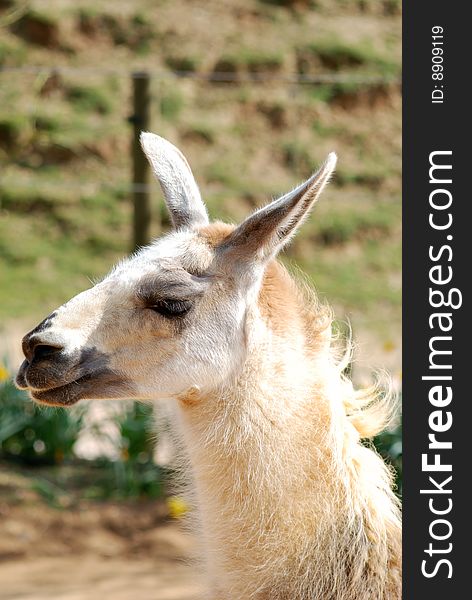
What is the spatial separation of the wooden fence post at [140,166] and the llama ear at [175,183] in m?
2.76

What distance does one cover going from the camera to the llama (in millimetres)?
3006

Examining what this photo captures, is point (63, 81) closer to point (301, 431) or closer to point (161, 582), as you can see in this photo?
point (161, 582)

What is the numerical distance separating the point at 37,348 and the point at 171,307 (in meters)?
0.43

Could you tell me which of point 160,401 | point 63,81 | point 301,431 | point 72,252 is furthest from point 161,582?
point 63,81

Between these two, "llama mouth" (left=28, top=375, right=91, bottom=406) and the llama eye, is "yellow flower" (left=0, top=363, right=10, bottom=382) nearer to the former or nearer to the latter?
"llama mouth" (left=28, top=375, right=91, bottom=406)

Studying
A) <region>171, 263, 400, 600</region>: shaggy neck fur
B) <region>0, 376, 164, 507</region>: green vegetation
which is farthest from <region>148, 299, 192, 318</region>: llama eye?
<region>0, 376, 164, 507</region>: green vegetation

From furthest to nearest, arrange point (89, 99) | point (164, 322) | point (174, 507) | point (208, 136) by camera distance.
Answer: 1. point (208, 136)
2. point (89, 99)
3. point (174, 507)
4. point (164, 322)

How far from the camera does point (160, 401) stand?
11.3 feet

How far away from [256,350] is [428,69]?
1041 millimetres

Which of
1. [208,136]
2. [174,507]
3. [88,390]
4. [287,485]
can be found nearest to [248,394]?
[287,485]

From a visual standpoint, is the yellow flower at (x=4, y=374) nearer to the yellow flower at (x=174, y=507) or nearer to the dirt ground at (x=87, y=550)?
the dirt ground at (x=87, y=550)

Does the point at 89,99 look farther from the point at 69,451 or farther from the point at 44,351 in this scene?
the point at 44,351

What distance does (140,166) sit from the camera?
6.43 meters

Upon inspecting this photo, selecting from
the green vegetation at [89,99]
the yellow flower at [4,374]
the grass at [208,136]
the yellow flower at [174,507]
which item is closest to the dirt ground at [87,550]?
the yellow flower at [174,507]
